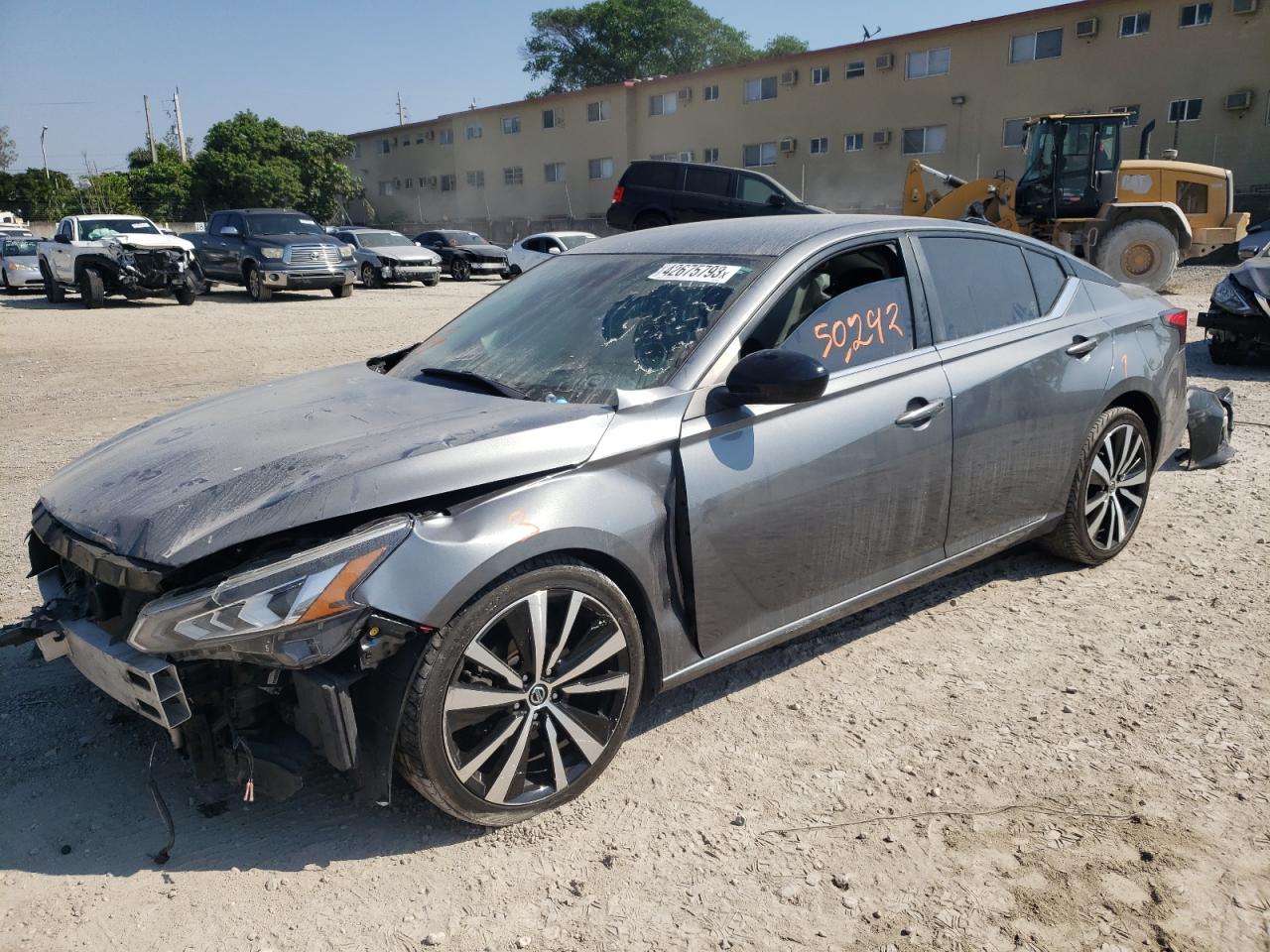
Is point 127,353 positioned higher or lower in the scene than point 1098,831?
higher

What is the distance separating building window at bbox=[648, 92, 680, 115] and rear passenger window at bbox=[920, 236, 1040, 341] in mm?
40319

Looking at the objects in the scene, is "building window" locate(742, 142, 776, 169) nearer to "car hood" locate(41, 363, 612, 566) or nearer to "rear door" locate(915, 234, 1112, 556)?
"rear door" locate(915, 234, 1112, 556)

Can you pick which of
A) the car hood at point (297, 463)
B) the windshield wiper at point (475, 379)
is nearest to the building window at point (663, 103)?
the windshield wiper at point (475, 379)

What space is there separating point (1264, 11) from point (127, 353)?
30.8m

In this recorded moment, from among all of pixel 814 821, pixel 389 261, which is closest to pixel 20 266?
pixel 389 261

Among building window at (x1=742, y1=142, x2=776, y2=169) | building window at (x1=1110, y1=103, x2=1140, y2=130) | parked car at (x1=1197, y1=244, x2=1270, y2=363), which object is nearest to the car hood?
parked car at (x1=1197, y1=244, x2=1270, y2=363)

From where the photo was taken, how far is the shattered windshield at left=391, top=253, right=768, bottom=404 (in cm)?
321

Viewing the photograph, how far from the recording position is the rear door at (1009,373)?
147 inches

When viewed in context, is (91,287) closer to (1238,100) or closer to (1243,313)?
(1243,313)

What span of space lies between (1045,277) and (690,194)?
55.3 ft

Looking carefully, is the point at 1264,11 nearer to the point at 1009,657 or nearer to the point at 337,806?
the point at 1009,657

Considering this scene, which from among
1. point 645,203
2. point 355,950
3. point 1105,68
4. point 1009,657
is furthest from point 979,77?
point 355,950

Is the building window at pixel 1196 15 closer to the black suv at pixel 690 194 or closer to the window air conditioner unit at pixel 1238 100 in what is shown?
the window air conditioner unit at pixel 1238 100

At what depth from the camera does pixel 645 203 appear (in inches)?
822
